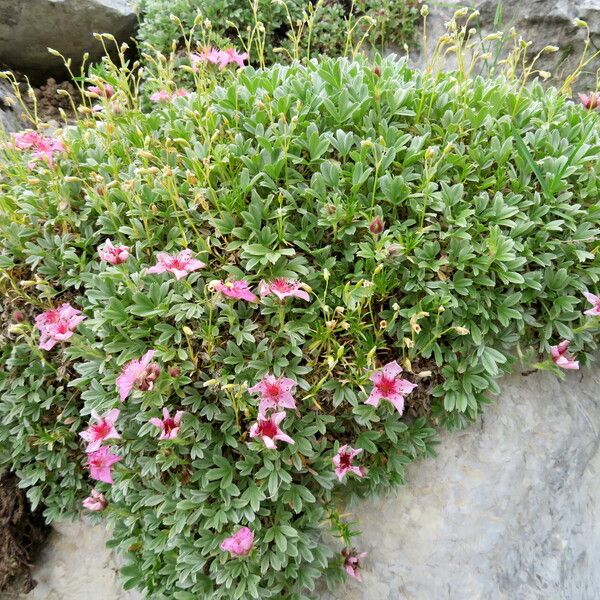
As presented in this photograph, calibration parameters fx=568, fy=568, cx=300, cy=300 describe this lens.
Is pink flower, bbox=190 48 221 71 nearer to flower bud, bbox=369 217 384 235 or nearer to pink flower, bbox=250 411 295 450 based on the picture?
flower bud, bbox=369 217 384 235

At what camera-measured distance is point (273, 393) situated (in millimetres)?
1976

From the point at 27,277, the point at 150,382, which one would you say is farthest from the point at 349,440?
the point at 27,277

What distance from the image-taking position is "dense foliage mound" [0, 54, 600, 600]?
203 cm

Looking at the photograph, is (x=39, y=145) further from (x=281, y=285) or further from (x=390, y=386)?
(x=390, y=386)

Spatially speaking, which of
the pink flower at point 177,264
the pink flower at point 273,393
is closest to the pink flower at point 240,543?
the pink flower at point 273,393

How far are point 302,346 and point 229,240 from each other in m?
0.55

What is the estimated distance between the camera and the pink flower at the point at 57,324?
208 cm

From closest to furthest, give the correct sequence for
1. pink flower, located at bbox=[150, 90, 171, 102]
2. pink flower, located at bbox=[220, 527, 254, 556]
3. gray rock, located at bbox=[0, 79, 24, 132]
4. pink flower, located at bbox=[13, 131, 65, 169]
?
pink flower, located at bbox=[220, 527, 254, 556]
pink flower, located at bbox=[13, 131, 65, 169]
pink flower, located at bbox=[150, 90, 171, 102]
gray rock, located at bbox=[0, 79, 24, 132]

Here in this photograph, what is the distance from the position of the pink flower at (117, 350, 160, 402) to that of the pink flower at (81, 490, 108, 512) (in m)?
0.48

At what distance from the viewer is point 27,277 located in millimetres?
2533

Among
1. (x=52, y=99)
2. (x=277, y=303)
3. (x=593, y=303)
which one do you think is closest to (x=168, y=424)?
(x=277, y=303)

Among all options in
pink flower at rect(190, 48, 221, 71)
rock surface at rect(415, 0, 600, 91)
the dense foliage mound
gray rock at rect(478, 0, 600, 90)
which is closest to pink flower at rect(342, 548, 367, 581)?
the dense foliage mound

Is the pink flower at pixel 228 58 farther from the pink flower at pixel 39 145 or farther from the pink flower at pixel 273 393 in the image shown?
the pink flower at pixel 273 393

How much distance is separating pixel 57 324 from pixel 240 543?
3.39 ft
